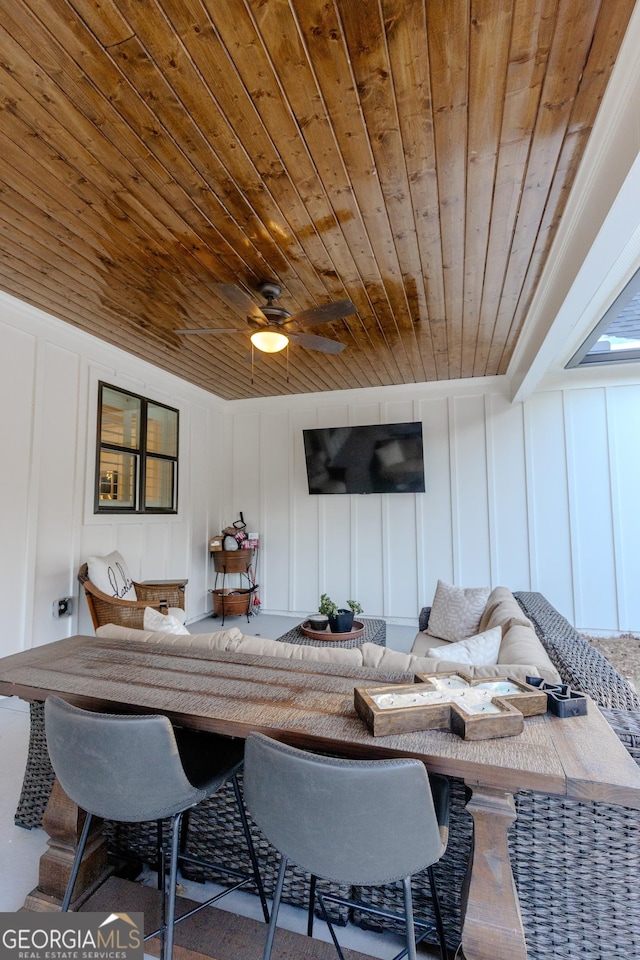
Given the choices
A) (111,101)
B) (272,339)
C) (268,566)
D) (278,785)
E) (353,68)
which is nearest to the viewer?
(278,785)

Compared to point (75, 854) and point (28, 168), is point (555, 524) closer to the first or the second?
point (75, 854)

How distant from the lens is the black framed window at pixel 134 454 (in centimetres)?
439

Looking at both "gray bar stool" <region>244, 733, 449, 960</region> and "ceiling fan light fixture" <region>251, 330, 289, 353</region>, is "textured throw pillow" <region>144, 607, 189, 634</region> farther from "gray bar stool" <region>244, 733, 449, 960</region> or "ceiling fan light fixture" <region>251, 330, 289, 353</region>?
"ceiling fan light fixture" <region>251, 330, 289, 353</region>

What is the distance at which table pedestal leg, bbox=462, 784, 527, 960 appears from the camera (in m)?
1.03

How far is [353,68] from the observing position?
163 cm

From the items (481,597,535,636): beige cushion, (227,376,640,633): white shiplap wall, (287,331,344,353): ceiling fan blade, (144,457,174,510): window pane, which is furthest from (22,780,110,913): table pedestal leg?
(227,376,640,633): white shiplap wall

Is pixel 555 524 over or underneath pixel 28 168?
underneath

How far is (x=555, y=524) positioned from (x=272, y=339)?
385 cm

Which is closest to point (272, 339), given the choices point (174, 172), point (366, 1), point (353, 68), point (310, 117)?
point (174, 172)

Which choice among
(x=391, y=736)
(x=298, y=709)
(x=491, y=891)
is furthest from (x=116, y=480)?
(x=491, y=891)

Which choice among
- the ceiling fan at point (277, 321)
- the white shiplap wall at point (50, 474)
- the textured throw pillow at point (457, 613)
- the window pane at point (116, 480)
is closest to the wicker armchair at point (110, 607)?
the white shiplap wall at point (50, 474)

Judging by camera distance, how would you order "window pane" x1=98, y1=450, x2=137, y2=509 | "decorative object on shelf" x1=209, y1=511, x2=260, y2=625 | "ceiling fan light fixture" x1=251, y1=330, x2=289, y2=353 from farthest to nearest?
"decorative object on shelf" x1=209, y1=511, x2=260, y2=625
"window pane" x1=98, y1=450, x2=137, y2=509
"ceiling fan light fixture" x1=251, y1=330, x2=289, y2=353

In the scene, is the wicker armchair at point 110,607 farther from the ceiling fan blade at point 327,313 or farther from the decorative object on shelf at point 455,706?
the decorative object on shelf at point 455,706

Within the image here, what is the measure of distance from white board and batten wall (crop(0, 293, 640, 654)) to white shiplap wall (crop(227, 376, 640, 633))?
2 centimetres
